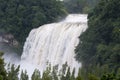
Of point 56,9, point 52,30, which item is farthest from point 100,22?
point 56,9

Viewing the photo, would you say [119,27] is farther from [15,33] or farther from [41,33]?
[15,33]

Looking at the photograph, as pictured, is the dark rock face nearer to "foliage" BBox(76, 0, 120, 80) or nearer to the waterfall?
the waterfall

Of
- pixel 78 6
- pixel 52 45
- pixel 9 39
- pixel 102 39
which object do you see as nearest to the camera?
pixel 102 39

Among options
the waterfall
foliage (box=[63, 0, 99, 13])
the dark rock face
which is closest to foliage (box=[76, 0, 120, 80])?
the waterfall

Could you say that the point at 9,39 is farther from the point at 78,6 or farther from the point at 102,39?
the point at 102,39

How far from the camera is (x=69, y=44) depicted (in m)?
44.0

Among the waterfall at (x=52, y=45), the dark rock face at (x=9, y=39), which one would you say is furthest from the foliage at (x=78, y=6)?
the dark rock face at (x=9, y=39)

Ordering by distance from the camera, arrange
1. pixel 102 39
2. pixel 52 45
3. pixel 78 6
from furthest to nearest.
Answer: pixel 78 6, pixel 52 45, pixel 102 39

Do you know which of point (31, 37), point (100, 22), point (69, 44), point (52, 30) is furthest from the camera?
point (31, 37)

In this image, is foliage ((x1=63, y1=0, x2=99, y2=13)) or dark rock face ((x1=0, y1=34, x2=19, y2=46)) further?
foliage ((x1=63, y1=0, x2=99, y2=13))

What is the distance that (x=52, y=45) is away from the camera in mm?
46625

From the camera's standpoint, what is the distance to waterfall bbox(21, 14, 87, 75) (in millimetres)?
43750

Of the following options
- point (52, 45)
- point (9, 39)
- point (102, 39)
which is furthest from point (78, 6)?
point (102, 39)

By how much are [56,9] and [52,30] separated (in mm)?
8833
